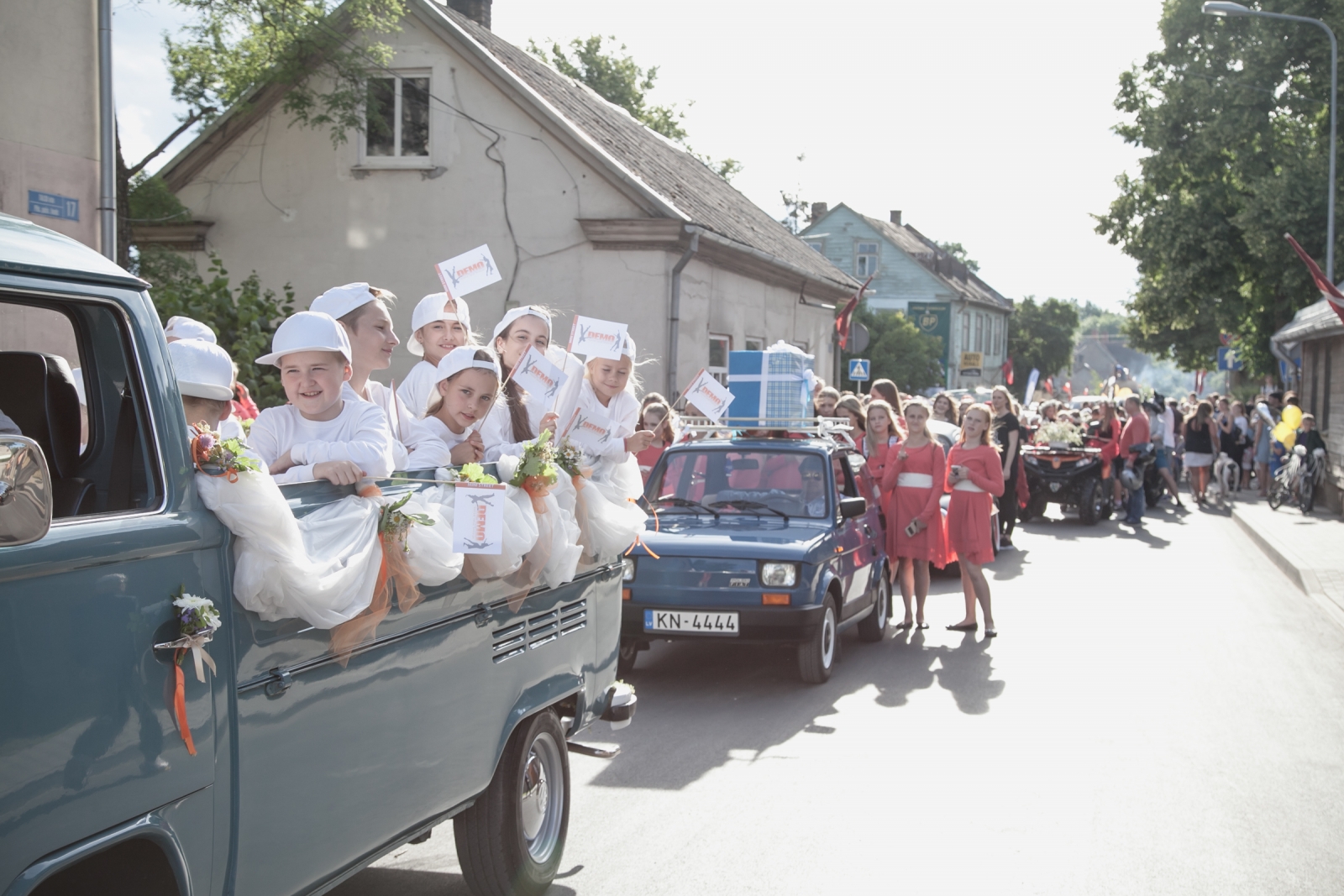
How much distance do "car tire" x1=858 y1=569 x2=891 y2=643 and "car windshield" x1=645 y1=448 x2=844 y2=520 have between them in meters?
1.37

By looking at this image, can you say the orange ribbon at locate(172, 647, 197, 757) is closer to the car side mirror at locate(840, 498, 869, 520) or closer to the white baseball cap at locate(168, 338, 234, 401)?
the white baseball cap at locate(168, 338, 234, 401)

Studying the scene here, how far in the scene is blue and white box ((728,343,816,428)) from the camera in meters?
9.60

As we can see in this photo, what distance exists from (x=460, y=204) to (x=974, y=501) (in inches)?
493

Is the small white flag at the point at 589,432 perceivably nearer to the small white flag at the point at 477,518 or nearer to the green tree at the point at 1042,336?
the small white flag at the point at 477,518

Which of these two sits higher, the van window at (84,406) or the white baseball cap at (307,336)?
the white baseball cap at (307,336)

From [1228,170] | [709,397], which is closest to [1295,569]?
[709,397]

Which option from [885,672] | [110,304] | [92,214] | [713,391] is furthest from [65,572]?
[92,214]

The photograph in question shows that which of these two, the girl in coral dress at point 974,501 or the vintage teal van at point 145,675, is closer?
the vintage teal van at point 145,675

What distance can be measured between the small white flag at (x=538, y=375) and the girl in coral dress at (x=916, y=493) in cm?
541

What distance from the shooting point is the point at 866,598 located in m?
9.54

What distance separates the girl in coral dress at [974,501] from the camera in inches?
391

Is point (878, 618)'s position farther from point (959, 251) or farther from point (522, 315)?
point (959, 251)

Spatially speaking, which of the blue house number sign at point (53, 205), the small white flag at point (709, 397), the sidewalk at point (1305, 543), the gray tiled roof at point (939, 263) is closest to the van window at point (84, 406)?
the small white flag at point (709, 397)

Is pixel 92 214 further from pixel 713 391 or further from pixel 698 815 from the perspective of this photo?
pixel 698 815
